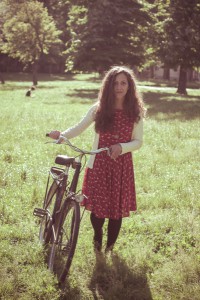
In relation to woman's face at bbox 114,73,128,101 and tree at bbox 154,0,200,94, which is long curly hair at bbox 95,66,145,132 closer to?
woman's face at bbox 114,73,128,101

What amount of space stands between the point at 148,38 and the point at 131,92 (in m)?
23.5

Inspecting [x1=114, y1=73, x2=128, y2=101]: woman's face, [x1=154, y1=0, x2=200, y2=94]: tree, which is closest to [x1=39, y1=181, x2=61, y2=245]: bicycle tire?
[x1=114, y1=73, x2=128, y2=101]: woman's face

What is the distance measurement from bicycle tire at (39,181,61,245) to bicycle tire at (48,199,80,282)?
190 mm

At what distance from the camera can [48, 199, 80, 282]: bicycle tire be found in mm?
3777

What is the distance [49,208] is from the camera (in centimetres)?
455

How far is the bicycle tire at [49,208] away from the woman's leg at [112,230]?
728 millimetres

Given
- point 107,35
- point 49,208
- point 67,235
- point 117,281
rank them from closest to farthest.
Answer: point 67,235
point 117,281
point 49,208
point 107,35

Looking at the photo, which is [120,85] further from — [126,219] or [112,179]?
[126,219]

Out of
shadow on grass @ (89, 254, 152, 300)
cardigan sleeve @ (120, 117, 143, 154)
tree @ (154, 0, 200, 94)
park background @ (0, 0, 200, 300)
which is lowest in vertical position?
shadow on grass @ (89, 254, 152, 300)

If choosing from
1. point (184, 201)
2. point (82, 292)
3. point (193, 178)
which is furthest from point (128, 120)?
point (193, 178)

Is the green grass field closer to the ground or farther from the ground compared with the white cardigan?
closer to the ground

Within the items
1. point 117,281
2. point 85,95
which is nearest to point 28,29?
point 85,95

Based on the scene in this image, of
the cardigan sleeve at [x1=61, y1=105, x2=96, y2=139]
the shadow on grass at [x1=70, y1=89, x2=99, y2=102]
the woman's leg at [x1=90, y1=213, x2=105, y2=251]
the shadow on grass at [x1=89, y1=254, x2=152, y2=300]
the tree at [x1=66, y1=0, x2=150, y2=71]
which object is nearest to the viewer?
the shadow on grass at [x1=89, y1=254, x2=152, y2=300]

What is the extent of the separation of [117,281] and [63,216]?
3.00 ft
